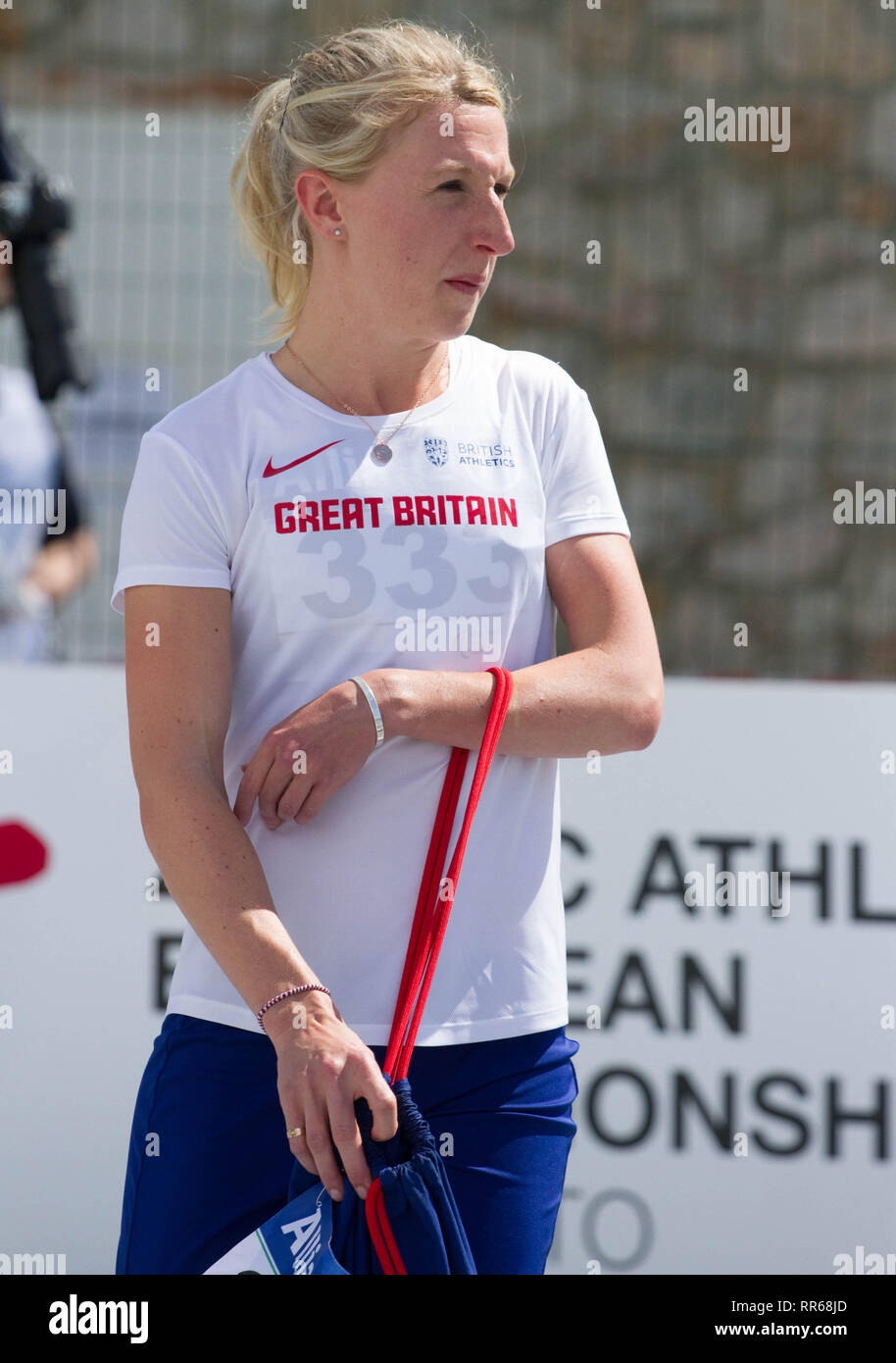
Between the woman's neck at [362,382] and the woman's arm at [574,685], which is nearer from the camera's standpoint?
the woman's arm at [574,685]

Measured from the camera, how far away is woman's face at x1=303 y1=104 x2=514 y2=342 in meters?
1.48

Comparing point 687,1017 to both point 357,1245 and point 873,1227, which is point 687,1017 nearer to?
point 873,1227

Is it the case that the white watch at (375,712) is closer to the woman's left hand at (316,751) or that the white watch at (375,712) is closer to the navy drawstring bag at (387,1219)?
the woman's left hand at (316,751)

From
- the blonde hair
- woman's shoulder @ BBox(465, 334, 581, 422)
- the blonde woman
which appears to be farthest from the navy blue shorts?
the blonde hair

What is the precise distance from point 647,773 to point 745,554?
2581 mm

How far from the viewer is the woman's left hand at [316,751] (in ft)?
4.64

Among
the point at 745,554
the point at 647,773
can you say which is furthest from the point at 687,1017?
the point at 745,554

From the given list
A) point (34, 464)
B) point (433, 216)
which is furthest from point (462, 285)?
point (34, 464)

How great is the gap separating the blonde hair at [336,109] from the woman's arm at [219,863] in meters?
0.40

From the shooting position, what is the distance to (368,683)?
143cm

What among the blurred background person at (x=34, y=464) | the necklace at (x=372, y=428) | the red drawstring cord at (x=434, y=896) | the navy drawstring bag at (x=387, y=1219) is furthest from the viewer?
the blurred background person at (x=34, y=464)

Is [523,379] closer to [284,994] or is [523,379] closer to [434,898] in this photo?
[434,898]

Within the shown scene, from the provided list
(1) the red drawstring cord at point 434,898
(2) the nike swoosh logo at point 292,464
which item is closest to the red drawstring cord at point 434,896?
(1) the red drawstring cord at point 434,898

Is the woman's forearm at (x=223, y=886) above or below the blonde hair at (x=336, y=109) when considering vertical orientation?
below
